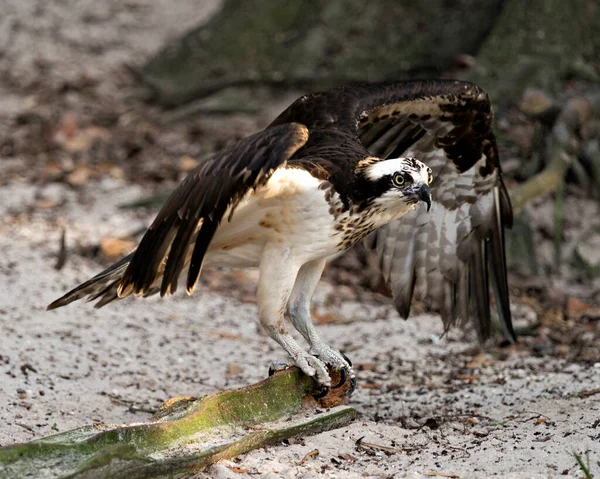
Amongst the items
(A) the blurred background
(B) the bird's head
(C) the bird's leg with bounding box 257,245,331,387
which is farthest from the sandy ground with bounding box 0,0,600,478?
(B) the bird's head

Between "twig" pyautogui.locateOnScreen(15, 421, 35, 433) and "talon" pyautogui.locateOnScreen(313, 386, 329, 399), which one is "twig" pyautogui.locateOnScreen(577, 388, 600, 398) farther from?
"twig" pyautogui.locateOnScreen(15, 421, 35, 433)

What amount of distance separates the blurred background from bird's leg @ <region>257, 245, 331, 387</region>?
2015 millimetres

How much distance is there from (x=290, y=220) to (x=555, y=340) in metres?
2.57

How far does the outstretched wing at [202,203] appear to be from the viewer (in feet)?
12.2

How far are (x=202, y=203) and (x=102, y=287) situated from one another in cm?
103

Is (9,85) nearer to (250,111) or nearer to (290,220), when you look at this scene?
(250,111)

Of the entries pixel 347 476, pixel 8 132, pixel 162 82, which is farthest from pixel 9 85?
pixel 347 476

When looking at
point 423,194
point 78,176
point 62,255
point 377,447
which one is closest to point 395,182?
point 423,194

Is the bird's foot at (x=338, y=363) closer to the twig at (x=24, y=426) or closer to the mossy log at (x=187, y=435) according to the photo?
the mossy log at (x=187, y=435)

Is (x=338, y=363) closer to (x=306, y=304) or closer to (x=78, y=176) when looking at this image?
(x=306, y=304)

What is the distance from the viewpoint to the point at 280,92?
29.7 ft

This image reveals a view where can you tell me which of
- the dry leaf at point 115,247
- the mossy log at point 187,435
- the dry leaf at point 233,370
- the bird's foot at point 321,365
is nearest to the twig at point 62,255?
the dry leaf at point 115,247

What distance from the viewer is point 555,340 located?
591 centimetres

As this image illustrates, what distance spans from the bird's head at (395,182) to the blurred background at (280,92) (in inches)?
79.8
